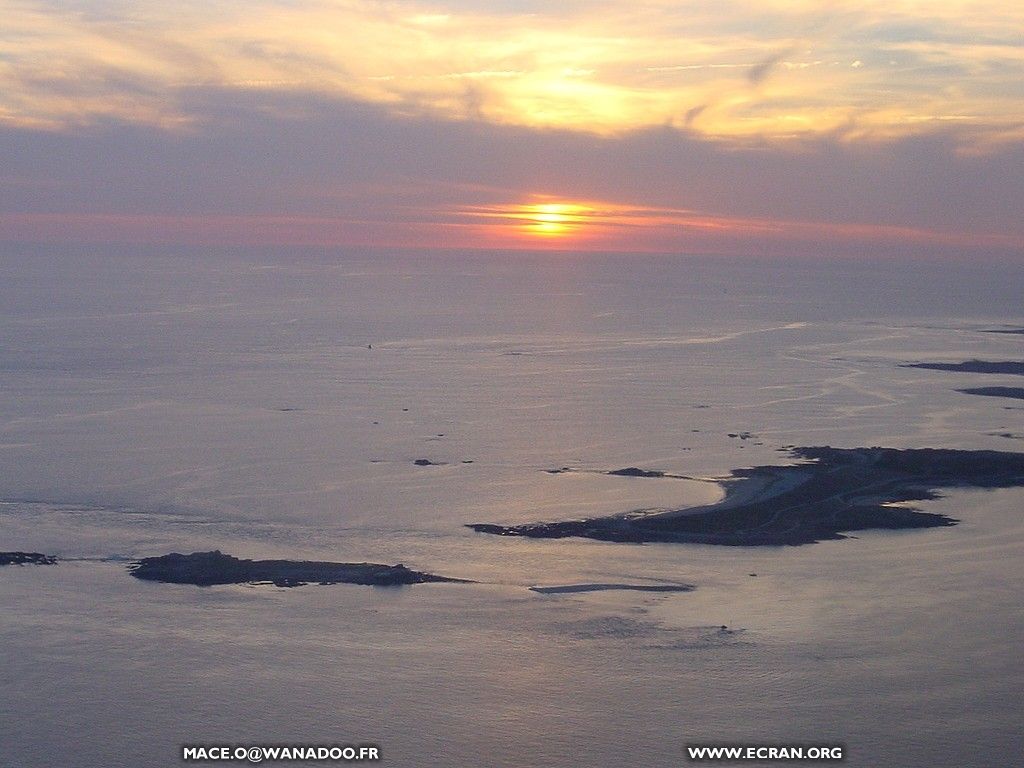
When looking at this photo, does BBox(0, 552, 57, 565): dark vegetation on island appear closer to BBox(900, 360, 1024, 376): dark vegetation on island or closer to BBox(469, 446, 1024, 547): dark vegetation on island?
BBox(469, 446, 1024, 547): dark vegetation on island

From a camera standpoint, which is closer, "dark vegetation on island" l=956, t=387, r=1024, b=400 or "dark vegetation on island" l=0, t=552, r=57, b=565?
"dark vegetation on island" l=0, t=552, r=57, b=565

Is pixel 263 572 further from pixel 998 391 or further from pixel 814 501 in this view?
pixel 998 391

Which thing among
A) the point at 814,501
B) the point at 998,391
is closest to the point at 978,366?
the point at 998,391

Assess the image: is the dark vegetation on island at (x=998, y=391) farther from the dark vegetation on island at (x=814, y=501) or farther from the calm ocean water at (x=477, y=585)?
the dark vegetation on island at (x=814, y=501)

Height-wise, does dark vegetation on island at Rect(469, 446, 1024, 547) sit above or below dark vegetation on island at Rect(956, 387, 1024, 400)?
below

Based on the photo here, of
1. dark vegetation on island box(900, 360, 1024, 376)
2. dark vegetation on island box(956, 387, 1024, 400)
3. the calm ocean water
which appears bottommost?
the calm ocean water

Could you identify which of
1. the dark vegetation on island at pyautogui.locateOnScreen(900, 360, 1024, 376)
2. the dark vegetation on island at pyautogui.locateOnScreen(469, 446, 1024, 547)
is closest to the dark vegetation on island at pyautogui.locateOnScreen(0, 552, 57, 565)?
the dark vegetation on island at pyautogui.locateOnScreen(469, 446, 1024, 547)

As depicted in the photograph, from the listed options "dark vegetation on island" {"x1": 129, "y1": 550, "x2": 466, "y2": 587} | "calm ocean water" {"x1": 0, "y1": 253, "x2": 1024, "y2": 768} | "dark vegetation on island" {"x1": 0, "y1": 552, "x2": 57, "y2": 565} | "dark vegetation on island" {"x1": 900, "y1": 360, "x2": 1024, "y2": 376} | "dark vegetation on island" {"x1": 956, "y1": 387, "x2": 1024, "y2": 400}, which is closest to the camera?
"calm ocean water" {"x1": 0, "y1": 253, "x2": 1024, "y2": 768}

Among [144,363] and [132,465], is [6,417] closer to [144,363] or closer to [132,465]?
[132,465]
